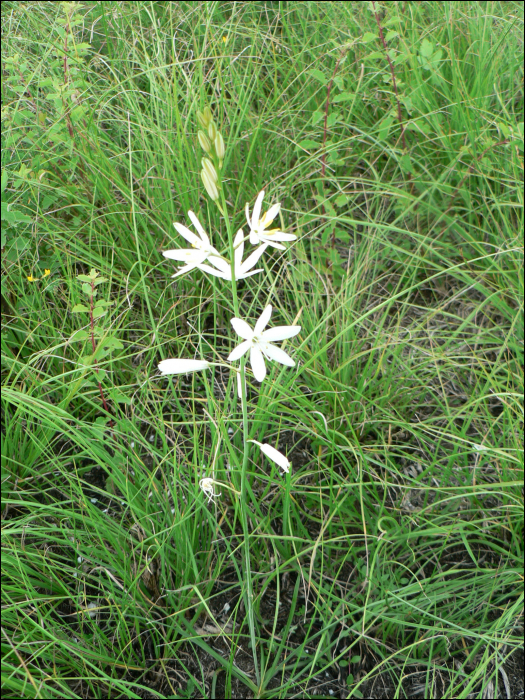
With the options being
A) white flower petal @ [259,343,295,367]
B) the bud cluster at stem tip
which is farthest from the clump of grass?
the bud cluster at stem tip

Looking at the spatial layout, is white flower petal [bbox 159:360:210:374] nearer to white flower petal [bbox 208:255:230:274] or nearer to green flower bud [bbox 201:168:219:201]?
white flower petal [bbox 208:255:230:274]

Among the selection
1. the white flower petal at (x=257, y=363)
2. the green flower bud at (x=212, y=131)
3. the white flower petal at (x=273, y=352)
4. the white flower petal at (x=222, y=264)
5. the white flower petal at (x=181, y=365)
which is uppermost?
the green flower bud at (x=212, y=131)

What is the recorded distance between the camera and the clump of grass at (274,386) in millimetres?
1582

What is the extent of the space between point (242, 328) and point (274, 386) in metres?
0.70

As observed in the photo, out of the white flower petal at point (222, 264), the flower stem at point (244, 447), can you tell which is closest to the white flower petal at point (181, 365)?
the flower stem at point (244, 447)

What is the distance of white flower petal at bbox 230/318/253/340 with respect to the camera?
1030mm

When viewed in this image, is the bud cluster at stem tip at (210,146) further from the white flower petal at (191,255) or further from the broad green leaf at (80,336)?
the broad green leaf at (80,336)

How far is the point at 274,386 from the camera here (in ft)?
5.65

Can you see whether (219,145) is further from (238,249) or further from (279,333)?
(279,333)

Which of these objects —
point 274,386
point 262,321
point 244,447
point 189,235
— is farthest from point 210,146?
point 274,386

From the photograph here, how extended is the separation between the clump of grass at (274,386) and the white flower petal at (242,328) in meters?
0.58

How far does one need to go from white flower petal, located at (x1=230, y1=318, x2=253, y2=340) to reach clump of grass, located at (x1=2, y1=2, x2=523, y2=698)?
23.0 inches

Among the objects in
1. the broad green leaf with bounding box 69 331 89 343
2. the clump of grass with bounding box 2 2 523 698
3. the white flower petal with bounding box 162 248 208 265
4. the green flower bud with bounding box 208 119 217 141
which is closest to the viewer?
the green flower bud with bounding box 208 119 217 141

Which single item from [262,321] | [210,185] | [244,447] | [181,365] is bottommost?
[244,447]
